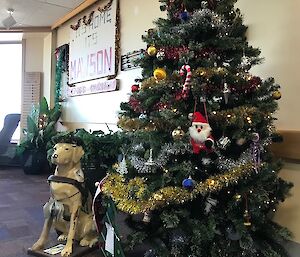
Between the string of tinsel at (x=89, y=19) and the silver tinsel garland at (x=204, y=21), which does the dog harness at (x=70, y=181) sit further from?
the string of tinsel at (x=89, y=19)

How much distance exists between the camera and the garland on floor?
4898 mm

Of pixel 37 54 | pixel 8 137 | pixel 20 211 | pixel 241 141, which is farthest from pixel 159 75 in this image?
pixel 37 54

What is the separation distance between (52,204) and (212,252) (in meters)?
1.06

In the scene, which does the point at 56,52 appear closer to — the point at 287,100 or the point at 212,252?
the point at 287,100

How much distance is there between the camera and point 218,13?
1636 millimetres

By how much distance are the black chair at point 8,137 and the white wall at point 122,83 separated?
50.5 inches

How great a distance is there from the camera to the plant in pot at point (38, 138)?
4.68m

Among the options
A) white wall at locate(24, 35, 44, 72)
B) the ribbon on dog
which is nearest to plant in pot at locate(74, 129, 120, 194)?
the ribbon on dog

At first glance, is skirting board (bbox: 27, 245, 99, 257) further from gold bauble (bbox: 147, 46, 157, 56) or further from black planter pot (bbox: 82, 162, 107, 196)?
gold bauble (bbox: 147, 46, 157, 56)

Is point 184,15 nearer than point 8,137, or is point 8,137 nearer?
point 184,15

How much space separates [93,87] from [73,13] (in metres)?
1.24

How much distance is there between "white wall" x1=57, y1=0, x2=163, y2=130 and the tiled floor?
1.06 meters

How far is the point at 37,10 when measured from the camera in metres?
4.50

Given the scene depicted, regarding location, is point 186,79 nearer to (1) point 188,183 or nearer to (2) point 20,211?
(1) point 188,183
